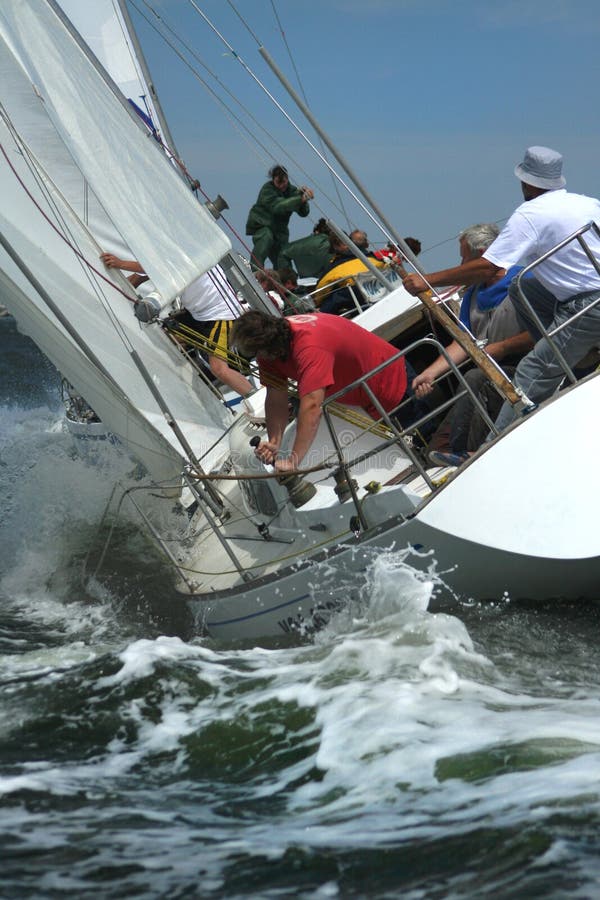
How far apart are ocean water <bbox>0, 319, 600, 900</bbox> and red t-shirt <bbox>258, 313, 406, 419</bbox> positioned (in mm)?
930

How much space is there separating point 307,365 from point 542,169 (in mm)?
1421

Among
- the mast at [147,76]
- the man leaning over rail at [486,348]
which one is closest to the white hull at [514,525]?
the man leaning over rail at [486,348]

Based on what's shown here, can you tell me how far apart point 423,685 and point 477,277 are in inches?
75.4

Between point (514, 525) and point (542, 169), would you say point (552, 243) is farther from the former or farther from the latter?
point (514, 525)

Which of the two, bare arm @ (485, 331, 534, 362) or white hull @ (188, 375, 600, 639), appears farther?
bare arm @ (485, 331, 534, 362)

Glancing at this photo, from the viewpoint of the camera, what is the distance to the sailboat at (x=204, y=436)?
14.5 feet

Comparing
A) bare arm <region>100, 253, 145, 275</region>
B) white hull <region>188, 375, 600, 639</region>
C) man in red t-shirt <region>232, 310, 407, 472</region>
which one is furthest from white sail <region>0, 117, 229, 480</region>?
white hull <region>188, 375, 600, 639</region>

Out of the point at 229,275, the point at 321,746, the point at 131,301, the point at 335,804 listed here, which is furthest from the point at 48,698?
the point at 229,275

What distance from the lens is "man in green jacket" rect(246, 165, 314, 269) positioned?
39.0ft

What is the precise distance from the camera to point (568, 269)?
489 centimetres

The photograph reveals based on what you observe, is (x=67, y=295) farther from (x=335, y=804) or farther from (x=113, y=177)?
(x=335, y=804)

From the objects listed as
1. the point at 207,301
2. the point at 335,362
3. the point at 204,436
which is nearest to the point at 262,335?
the point at 335,362

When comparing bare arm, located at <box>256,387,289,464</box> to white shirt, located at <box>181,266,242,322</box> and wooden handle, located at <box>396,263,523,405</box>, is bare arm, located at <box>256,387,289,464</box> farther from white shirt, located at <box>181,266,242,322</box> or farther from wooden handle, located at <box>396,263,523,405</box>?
white shirt, located at <box>181,266,242,322</box>

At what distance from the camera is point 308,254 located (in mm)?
12258
